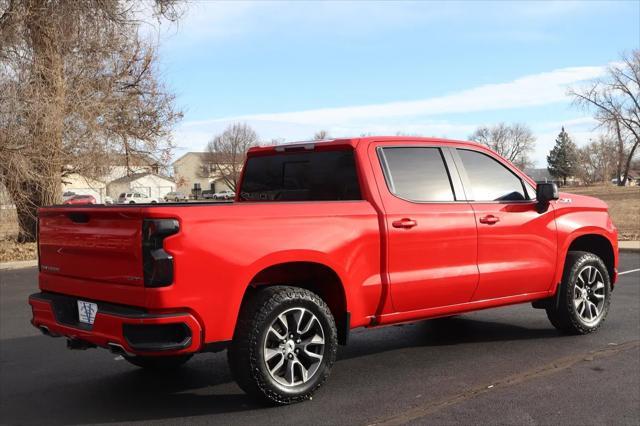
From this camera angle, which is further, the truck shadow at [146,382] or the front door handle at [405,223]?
the front door handle at [405,223]

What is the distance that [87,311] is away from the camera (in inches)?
177

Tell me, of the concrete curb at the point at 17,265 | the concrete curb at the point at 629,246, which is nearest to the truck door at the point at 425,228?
the concrete curb at the point at 629,246

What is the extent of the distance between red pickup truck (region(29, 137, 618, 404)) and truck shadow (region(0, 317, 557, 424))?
0.22 meters

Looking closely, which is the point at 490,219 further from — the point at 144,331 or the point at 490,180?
the point at 144,331

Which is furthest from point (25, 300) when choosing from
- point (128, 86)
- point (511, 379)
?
point (128, 86)

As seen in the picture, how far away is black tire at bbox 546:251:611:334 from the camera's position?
648 centimetres

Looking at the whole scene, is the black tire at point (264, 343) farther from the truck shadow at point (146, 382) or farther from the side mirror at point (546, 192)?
the side mirror at point (546, 192)

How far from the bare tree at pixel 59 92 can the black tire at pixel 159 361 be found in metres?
12.1

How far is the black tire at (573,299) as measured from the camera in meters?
6.48

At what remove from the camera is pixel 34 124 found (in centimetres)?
1627

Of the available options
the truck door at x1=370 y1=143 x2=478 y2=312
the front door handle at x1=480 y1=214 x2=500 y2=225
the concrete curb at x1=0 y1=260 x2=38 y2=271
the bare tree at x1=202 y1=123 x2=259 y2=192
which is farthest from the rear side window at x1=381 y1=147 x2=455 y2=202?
the bare tree at x1=202 y1=123 x2=259 y2=192

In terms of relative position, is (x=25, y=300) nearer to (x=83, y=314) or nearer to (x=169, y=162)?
(x=83, y=314)

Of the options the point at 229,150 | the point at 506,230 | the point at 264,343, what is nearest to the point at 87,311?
the point at 264,343

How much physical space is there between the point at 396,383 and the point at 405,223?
1.25 metres
